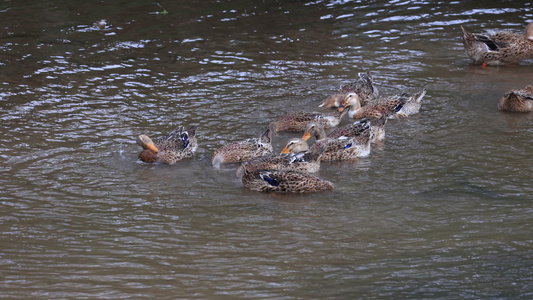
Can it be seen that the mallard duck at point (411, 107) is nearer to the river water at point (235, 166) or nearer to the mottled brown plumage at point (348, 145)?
the river water at point (235, 166)

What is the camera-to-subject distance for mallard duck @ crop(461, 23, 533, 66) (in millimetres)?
13680

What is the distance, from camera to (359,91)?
473 inches

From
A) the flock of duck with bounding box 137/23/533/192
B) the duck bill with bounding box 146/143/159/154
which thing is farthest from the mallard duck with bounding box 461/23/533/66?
the duck bill with bounding box 146/143/159/154

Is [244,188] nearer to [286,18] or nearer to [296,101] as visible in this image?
[296,101]

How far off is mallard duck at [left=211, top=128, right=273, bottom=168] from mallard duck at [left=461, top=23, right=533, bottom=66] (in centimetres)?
553

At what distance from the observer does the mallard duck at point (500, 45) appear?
13680mm

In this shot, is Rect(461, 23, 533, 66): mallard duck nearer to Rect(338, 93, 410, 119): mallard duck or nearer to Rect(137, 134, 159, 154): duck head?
Rect(338, 93, 410, 119): mallard duck

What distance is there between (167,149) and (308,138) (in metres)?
2.15

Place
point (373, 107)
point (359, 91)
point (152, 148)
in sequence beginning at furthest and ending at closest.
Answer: point (359, 91), point (373, 107), point (152, 148)

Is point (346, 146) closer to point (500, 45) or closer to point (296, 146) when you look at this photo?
point (296, 146)

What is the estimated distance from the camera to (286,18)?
56.3 ft

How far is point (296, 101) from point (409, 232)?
546cm

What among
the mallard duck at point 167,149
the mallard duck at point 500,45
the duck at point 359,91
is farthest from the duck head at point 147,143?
the mallard duck at point 500,45

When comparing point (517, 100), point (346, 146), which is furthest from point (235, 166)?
point (517, 100)
